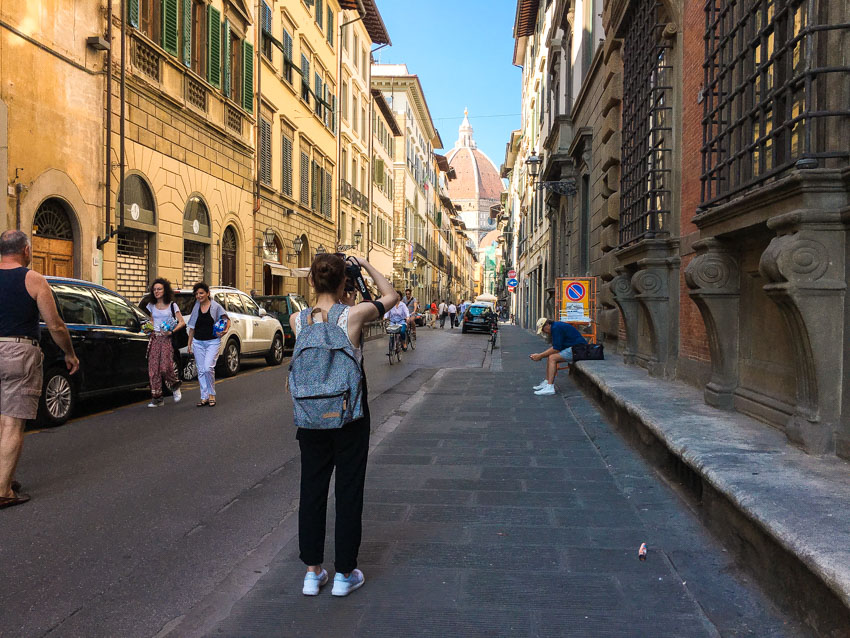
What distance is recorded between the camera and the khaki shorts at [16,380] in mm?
5148

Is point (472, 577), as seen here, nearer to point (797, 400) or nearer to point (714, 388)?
point (797, 400)

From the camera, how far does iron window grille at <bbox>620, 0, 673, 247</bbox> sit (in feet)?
31.0

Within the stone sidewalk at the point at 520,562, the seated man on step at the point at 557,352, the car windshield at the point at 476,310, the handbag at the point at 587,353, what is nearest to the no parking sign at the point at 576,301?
the seated man on step at the point at 557,352

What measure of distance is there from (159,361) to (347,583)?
6.90 metres

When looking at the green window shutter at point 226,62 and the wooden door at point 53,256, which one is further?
the green window shutter at point 226,62

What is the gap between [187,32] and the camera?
1855cm

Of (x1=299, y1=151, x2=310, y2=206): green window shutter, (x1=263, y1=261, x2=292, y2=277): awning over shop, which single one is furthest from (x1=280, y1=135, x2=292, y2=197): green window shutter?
(x1=263, y1=261, x2=292, y2=277): awning over shop

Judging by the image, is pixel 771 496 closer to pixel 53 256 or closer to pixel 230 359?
pixel 230 359

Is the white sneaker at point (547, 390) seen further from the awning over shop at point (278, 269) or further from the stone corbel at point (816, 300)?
the awning over shop at point (278, 269)

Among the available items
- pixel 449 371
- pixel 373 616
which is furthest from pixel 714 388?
pixel 449 371

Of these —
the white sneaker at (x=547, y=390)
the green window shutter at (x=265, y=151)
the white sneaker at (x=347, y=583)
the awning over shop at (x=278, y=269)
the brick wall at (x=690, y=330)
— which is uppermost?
the green window shutter at (x=265, y=151)

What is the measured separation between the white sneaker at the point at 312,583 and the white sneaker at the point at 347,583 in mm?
82

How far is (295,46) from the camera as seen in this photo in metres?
27.7

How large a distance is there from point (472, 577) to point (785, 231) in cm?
290
